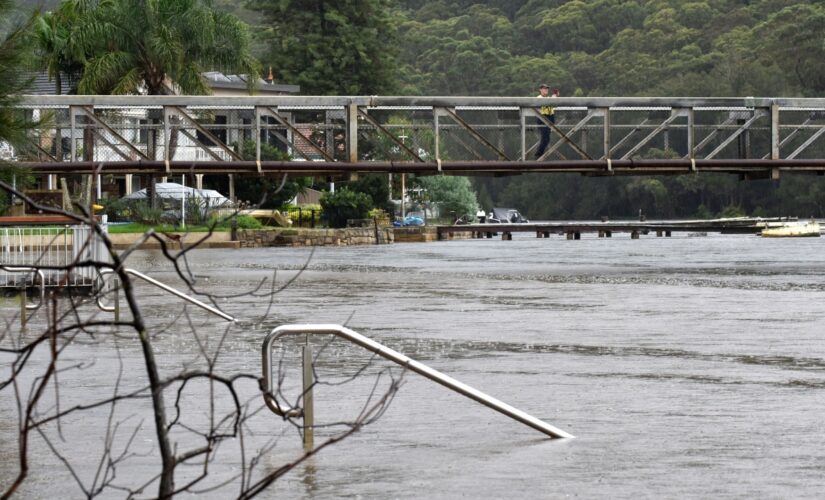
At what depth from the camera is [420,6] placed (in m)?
177

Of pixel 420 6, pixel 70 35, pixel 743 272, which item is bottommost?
pixel 743 272

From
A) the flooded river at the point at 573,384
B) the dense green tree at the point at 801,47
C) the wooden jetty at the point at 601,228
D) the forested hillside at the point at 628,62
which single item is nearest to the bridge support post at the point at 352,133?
the flooded river at the point at 573,384

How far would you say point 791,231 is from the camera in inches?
3243

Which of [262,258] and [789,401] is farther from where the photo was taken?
[262,258]

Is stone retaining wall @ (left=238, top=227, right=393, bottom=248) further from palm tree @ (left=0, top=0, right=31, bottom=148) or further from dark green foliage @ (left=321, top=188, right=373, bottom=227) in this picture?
palm tree @ (left=0, top=0, right=31, bottom=148)

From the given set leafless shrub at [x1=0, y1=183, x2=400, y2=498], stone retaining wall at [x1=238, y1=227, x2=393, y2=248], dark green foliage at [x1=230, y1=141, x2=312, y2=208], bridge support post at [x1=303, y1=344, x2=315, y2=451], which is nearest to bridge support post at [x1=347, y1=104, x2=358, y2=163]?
stone retaining wall at [x1=238, y1=227, x2=393, y2=248]

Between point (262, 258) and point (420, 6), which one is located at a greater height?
point (420, 6)

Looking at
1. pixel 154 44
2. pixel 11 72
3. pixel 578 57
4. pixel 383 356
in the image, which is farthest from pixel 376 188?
pixel 383 356

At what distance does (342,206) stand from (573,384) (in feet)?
206

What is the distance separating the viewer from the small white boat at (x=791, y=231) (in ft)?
269

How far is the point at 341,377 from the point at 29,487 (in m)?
5.84

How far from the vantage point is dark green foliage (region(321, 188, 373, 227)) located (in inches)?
3027

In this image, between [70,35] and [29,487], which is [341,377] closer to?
[29,487]

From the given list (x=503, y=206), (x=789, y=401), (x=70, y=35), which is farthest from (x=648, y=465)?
(x=503, y=206)
